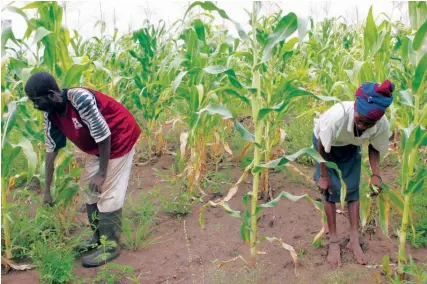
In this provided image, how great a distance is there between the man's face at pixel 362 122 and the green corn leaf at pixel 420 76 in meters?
0.40

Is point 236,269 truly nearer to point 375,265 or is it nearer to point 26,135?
point 375,265

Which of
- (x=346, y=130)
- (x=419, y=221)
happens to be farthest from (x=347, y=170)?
(x=419, y=221)

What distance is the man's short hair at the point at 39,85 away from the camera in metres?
2.57

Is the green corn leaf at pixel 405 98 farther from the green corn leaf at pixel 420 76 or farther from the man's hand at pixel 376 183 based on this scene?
the man's hand at pixel 376 183

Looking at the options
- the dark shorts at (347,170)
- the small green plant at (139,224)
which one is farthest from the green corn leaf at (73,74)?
the dark shorts at (347,170)

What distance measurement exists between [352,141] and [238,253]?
1.16 m

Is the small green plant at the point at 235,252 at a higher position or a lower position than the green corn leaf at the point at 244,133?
lower

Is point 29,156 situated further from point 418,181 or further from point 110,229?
point 418,181

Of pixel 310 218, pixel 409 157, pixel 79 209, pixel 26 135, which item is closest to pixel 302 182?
pixel 310 218

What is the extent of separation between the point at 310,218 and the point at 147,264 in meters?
1.40

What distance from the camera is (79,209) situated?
3936 millimetres

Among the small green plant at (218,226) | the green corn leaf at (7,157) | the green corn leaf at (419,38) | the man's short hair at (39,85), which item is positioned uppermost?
the green corn leaf at (419,38)

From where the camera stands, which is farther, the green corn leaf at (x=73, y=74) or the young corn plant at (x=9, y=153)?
the green corn leaf at (x=73, y=74)

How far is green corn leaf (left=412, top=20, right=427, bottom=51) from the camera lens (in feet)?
8.20
